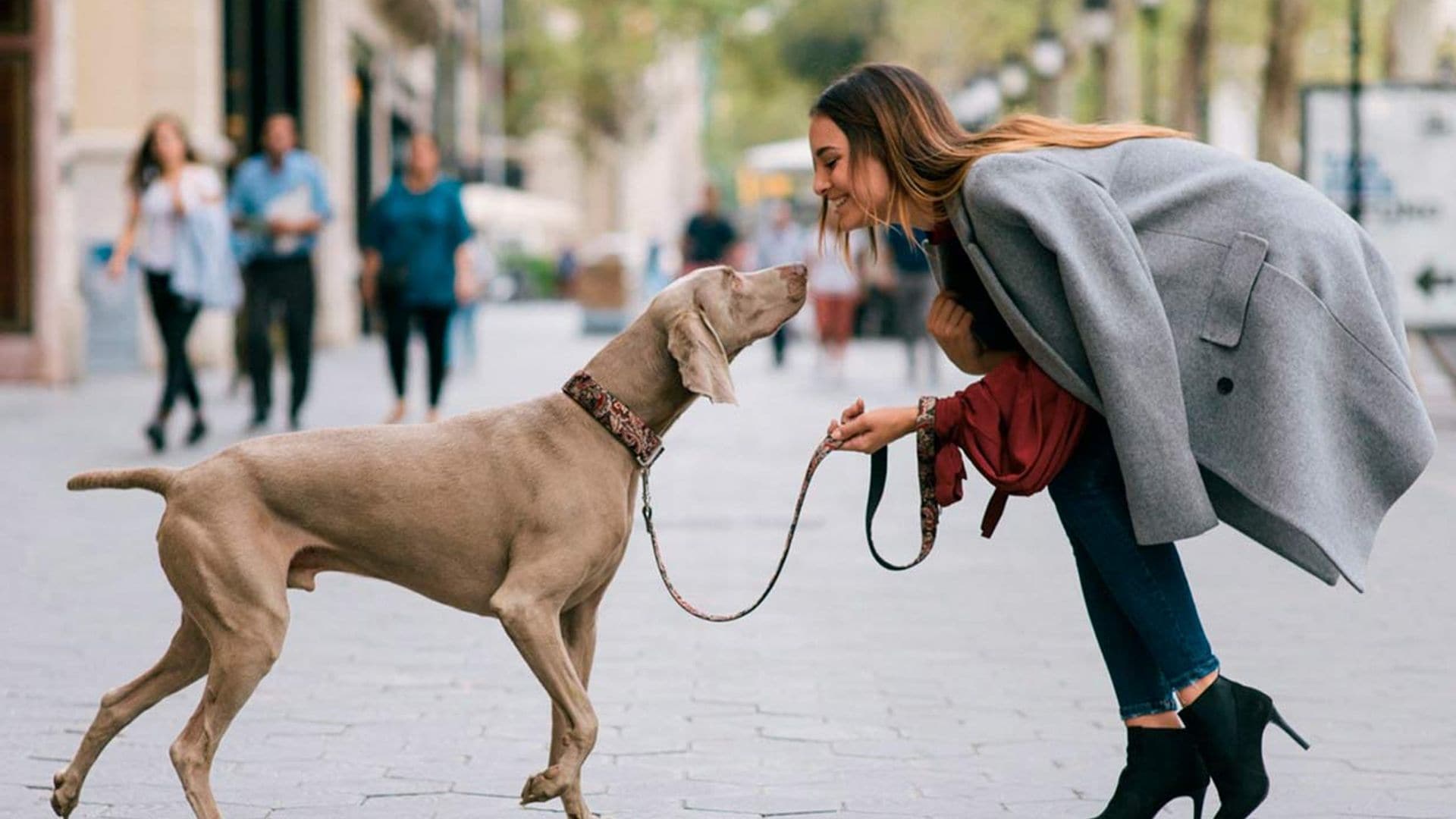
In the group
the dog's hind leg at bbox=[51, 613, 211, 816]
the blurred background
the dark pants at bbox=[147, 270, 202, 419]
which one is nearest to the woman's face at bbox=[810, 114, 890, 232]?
the dog's hind leg at bbox=[51, 613, 211, 816]

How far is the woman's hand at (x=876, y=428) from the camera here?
441cm

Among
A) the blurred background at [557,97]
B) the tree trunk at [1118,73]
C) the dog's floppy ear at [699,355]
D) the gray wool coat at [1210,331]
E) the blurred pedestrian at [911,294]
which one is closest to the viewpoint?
the gray wool coat at [1210,331]

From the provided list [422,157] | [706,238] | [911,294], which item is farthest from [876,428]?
[706,238]

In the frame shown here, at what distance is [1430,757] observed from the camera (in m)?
5.42

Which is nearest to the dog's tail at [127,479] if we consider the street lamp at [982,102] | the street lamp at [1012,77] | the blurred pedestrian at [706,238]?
the blurred pedestrian at [706,238]

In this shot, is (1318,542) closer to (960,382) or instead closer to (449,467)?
(449,467)

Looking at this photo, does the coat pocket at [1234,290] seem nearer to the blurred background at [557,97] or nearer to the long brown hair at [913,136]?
the long brown hair at [913,136]

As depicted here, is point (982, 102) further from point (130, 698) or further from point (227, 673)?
point (227, 673)

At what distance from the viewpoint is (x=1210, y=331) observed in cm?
421

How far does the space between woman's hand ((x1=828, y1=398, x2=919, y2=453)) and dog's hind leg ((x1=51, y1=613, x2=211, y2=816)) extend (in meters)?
1.38

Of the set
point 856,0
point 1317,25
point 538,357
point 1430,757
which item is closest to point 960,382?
point 538,357

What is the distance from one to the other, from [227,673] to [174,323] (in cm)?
919

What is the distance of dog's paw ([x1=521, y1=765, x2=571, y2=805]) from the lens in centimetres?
436

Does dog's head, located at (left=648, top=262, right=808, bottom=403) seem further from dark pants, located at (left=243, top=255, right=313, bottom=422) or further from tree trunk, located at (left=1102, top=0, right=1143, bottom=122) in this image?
tree trunk, located at (left=1102, top=0, right=1143, bottom=122)
